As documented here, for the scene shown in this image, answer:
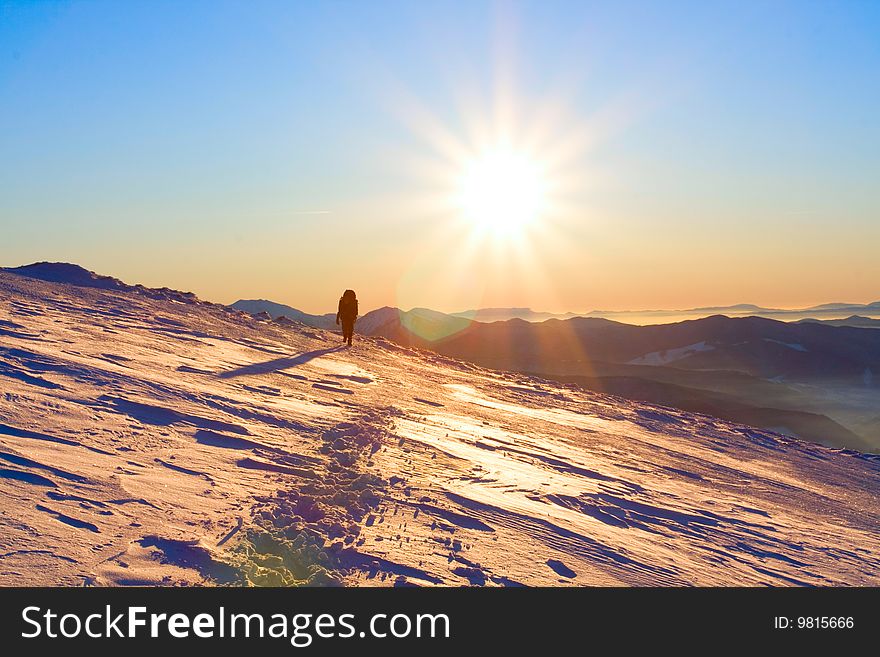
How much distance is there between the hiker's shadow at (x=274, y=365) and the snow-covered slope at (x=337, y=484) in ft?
0.32

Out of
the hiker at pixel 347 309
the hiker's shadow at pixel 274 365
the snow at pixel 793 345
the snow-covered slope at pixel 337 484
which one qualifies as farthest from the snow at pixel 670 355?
the hiker's shadow at pixel 274 365

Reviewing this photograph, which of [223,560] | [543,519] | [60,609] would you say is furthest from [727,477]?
[60,609]

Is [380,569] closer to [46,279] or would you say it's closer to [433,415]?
[433,415]

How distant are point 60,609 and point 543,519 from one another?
175 inches

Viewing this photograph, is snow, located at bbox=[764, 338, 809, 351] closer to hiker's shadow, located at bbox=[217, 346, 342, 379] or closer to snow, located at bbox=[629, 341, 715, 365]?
snow, located at bbox=[629, 341, 715, 365]

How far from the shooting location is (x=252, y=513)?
5.88 metres

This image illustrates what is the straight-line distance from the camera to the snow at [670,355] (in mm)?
88625

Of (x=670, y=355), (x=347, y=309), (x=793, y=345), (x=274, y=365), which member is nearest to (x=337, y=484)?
(x=274, y=365)

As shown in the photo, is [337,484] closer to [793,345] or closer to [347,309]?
[347,309]

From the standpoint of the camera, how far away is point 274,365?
44.6 feet

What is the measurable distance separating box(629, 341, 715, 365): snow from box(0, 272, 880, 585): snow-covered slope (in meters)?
75.7

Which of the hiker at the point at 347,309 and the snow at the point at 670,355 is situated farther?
the snow at the point at 670,355

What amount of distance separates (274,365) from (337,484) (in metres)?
6.99

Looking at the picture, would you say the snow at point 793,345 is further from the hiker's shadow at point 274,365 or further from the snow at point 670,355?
the hiker's shadow at point 274,365
